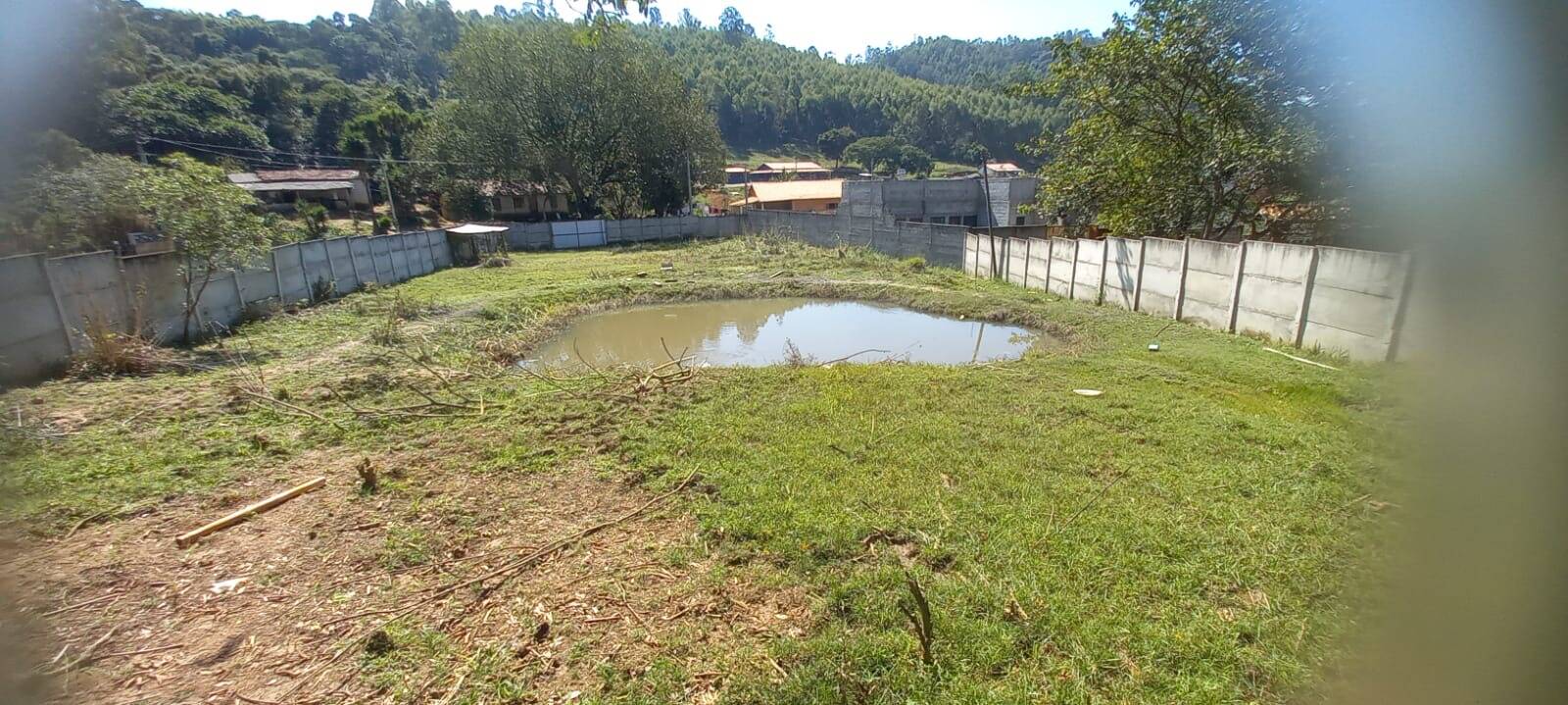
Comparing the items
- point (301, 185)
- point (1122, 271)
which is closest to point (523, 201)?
point (301, 185)

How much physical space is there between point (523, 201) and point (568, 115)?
906 cm

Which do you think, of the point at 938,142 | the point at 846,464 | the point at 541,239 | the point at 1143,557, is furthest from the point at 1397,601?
the point at 938,142

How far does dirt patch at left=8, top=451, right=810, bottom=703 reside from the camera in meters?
2.36

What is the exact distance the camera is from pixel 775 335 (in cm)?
1029

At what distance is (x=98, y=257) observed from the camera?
6992 mm

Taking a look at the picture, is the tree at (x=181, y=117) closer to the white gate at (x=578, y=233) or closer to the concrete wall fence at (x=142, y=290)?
the white gate at (x=578, y=233)

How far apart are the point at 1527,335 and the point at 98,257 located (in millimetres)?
10834

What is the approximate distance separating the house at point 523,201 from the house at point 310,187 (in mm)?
6463

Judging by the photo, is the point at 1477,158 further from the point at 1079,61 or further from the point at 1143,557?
the point at 1079,61

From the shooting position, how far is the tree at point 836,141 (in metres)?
74.5

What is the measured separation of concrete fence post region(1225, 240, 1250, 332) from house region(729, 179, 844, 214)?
25.6 metres

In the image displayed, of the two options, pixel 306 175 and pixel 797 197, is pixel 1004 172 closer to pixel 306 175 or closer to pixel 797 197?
pixel 797 197

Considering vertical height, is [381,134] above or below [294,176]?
above

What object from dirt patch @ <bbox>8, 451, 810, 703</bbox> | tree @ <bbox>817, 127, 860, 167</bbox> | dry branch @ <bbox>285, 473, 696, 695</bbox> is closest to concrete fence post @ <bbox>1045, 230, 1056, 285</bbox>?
dry branch @ <bbox>285, 473, 696, 695</bbox>
